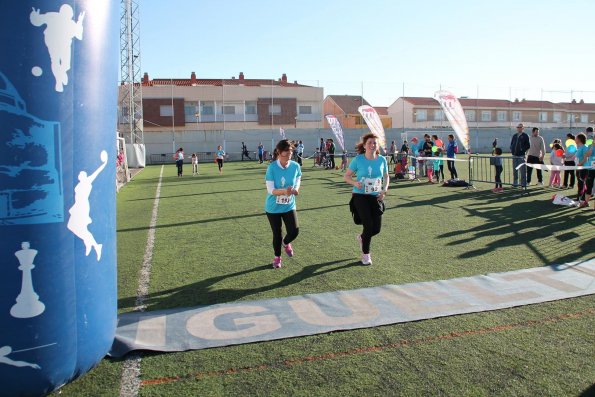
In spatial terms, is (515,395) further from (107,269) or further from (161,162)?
(161,162)

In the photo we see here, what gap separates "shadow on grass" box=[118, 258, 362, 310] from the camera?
16.5 feet

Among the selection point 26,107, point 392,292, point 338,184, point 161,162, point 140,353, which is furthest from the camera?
point 161,162

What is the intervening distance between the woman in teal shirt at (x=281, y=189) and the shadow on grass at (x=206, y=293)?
1.92ft

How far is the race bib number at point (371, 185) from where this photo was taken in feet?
20.8

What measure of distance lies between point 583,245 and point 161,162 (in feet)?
124

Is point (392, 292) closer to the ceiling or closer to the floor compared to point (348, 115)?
closer to the floor

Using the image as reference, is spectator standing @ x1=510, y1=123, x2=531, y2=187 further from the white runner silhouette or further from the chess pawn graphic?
the chess pawn graphic

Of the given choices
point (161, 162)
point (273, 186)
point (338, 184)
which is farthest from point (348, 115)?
point (273, 186)

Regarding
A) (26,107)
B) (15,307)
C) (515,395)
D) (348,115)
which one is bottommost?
(515,395)

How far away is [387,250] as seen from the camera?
23.8 ft

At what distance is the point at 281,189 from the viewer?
243 inches

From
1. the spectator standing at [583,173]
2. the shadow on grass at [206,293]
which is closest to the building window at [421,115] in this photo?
the spectator standing at [583,173]

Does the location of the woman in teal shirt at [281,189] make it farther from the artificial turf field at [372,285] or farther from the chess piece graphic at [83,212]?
the chess piece graphic at [83,212]

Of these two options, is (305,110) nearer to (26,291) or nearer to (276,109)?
(276,109)
